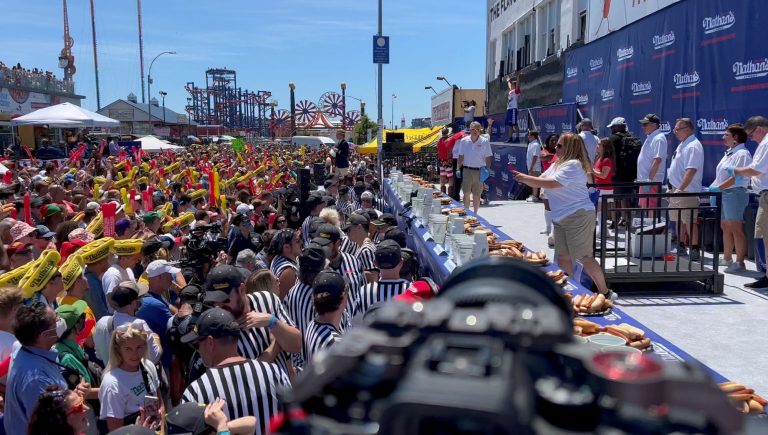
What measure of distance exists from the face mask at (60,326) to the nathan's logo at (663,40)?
29.9 feet

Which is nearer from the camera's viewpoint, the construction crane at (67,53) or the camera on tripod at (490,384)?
the camera on tripod at (490,384)

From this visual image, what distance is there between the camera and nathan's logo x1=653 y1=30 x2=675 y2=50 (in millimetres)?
9648

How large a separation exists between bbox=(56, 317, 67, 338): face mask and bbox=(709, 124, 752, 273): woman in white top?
6.72 metres

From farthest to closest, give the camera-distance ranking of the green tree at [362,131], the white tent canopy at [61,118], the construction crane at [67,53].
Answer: the green tree at [362,131], the construction crane at [67,53], the white tent canopy at [61,118]

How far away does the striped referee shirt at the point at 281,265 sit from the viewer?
19.3 ft

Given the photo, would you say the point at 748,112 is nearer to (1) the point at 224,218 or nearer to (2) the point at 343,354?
(1) the point at 224,218

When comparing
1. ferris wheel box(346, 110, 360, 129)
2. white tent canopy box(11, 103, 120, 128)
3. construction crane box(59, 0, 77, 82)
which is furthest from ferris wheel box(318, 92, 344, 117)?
white tent canopy box(11, 103, 120, 128)

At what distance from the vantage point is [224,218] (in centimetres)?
1042

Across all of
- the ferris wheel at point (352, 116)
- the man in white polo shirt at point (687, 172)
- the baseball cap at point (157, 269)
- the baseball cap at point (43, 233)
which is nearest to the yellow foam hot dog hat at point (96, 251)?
the baseball cap at point (157, 269)

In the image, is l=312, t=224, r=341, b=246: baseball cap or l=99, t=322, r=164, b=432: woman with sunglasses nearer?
l=99, t=322, r=164, b=432: woman with sunglasses

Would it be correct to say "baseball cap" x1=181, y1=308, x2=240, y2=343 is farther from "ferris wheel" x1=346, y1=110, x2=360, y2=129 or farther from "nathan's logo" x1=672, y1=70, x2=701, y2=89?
"ferris wheel" x1=346, y1=110, x2=360, y2=129

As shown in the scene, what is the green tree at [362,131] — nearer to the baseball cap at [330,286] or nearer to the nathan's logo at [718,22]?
the nathan's logo at [718,22]

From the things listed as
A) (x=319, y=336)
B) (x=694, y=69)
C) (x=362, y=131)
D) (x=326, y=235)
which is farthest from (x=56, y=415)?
(x=362, y=131)

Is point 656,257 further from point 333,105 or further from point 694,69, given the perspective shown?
point 333,105
